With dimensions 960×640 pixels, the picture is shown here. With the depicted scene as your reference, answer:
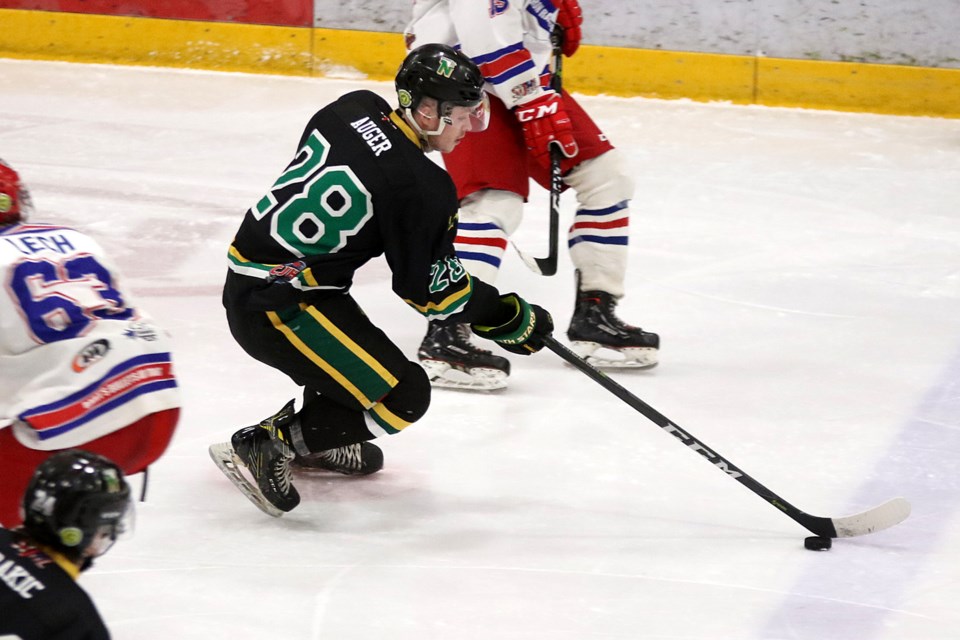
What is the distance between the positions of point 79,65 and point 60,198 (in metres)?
2.26

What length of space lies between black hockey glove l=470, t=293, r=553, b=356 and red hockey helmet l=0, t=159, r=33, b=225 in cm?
89

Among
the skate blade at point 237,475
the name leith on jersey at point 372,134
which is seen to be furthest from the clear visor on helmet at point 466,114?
the skate blade at point 237,475

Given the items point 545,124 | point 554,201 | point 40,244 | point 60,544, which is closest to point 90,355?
point 40,244

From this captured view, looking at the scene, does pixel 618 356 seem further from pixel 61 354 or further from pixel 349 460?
pixel 61 354

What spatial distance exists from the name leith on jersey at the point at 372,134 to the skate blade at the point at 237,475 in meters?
0.63

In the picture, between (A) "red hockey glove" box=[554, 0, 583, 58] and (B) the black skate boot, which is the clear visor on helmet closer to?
(B) the black skate boot

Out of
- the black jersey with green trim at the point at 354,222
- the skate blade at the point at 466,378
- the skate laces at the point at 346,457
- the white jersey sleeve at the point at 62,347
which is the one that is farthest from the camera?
the skate blade at the point at 466,378

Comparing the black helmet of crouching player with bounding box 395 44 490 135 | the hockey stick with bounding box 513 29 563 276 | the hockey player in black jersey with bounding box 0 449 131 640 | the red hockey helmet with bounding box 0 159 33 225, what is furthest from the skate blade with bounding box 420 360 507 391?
the hockey player in black jersey with bounding box 0 449 131 640

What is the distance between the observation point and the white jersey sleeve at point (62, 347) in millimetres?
1964

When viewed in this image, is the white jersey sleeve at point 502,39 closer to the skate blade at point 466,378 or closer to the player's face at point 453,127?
the skate blade at point 466,378

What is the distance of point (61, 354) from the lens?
6.55 ft

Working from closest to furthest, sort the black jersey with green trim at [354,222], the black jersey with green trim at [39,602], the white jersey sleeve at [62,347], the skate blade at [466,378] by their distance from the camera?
the black jersey with green trim at [39,602] → the white jersey sleeve at [62,347] → the black jersey with green trim at [354,222] → the skate blade at [466,378]

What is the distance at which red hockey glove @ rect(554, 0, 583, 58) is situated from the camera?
356cm

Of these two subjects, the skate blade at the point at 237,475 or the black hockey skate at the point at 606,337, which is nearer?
the skate blade at the point at 237,475
